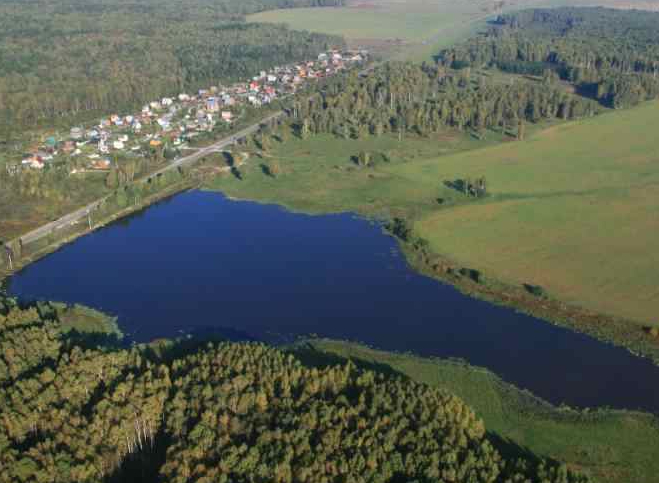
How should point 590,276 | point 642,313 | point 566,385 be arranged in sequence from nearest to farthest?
point 566,385, point 642,313, point 590,276

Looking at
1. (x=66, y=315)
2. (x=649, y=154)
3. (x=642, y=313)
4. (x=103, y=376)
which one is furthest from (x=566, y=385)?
(x=649, y=154)

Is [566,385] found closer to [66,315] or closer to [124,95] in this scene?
[66,315]

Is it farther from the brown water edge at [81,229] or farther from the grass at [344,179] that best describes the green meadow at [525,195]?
the brown water edge at [81,229]

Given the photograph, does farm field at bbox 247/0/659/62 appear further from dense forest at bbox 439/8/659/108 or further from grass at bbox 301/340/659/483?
grass at bbox 301/340/659/483

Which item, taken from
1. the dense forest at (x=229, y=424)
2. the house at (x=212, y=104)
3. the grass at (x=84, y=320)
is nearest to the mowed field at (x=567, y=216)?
the dense forest at (x=229, y=424)

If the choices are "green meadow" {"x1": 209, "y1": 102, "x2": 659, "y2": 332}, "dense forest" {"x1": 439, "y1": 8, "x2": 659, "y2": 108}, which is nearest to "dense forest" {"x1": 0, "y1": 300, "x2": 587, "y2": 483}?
"green meadow" {"x1": 209, "y1": 102, "x2": 659, "y2": 332}
